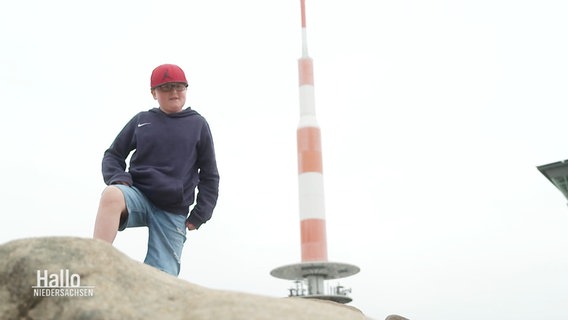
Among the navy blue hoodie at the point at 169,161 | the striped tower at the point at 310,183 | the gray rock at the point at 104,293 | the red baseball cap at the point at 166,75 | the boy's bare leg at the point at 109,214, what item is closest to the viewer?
the gray rock at the point at 104,293

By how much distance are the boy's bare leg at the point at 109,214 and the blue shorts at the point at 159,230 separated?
0.45 feet

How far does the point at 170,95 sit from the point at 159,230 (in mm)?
804

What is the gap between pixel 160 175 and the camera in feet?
11.6

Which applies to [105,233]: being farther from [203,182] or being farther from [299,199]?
[299,199]

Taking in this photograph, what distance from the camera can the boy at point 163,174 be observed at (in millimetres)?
3439

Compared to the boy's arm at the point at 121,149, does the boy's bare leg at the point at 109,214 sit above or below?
below

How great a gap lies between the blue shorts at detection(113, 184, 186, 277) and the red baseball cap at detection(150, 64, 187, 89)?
663 mm

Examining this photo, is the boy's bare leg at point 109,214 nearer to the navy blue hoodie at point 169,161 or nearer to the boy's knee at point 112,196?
the boy's knee at point 112,196

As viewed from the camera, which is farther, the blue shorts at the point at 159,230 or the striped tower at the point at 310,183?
the striped tower at the point at 310,183

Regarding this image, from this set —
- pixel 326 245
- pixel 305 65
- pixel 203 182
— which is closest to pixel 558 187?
pixel 326 245

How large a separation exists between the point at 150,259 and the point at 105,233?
1.35 ft

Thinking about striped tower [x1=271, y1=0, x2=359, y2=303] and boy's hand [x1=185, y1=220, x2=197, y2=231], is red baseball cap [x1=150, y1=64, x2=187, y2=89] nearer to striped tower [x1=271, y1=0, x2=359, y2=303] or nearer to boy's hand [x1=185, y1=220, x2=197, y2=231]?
boy's hand [x1=185, y1=220, x2=197, y2=231]

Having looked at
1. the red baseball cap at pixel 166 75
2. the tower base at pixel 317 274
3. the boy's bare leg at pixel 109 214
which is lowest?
the boy's bare leg at pixel 109 214

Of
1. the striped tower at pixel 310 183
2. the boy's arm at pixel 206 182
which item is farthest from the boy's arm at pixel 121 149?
the striped tower at pixel 310 183
